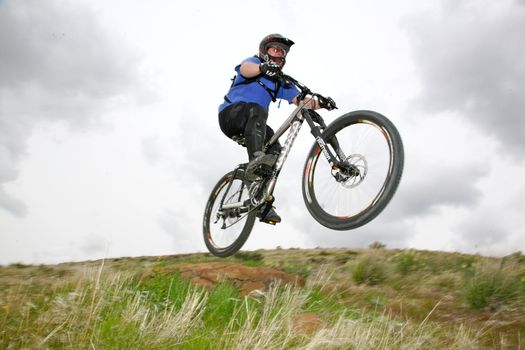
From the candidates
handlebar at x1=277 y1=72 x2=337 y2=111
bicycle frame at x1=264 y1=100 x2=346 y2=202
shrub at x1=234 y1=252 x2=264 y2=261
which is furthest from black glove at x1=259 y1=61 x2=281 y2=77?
shrub at x1=234 y1=252 x2=264 y2=261

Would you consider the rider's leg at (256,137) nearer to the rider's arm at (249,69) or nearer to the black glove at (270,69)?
the rider's arm at (249,69)

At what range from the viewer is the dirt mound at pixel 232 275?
248 inches

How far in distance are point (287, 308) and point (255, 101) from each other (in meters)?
3.08

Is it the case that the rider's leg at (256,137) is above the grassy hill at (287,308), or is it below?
above

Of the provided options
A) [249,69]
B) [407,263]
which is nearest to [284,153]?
[249,69]

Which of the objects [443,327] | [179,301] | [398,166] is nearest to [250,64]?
[398,166]

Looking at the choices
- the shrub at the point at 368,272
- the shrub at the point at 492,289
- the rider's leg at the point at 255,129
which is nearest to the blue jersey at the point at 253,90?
the rider's leg at the point at 255,129

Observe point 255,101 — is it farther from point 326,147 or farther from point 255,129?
point 326,147

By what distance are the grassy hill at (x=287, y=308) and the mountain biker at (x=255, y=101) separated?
62.0 inches

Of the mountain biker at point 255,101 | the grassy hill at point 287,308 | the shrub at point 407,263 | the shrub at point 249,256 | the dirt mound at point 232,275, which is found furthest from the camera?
the shrub at point 249,256

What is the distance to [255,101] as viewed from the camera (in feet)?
21.7

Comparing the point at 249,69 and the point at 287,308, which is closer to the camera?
the point at 287,308

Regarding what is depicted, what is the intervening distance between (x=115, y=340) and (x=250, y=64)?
3.93 meters

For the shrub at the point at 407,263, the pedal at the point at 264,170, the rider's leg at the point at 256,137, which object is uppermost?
the rider's leg at the point at 256,137
